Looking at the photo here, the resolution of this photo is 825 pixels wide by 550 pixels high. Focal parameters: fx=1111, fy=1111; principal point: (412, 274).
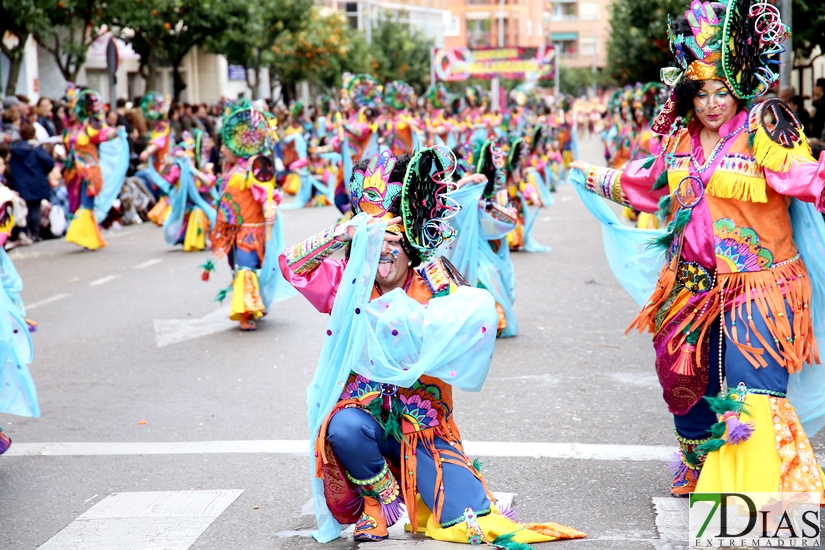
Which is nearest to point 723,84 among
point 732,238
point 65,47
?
point 732,238

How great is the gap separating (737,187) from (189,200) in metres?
10.7

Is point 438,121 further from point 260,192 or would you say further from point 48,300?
point 260,192

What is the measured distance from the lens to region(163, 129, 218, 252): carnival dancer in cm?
1371

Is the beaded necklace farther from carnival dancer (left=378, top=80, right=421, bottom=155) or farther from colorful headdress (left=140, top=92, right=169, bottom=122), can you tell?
colorful headdress (left=140, top=92, right=169, bottom=122)

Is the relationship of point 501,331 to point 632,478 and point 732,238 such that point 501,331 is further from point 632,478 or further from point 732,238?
point 732,238

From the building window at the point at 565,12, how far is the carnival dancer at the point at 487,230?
4520 inches

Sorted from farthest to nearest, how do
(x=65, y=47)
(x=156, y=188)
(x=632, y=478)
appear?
(x=65, y=47)
(x=156, y=188)
(x=632, y=478)

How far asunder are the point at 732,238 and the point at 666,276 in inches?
14.5

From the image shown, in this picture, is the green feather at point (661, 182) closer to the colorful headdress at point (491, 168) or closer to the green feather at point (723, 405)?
the green feather at point (723, 405)

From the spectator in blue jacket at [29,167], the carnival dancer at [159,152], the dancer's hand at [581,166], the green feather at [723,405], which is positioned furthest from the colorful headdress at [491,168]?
the spectator in blue jacket at [29,167]

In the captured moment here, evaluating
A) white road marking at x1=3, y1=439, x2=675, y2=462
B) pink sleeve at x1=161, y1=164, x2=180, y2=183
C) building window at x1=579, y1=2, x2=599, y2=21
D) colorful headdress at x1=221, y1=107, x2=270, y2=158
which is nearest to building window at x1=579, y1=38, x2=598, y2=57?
building window at x1=579, y1=2, x2=599, y2=21

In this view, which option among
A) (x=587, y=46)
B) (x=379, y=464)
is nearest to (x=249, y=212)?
(x=379, y=464)

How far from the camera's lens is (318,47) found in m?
37.1

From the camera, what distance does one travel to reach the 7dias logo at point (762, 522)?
4117 millimetres
